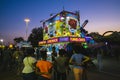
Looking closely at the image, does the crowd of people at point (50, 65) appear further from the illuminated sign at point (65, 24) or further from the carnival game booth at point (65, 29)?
the illuminated sign at point (65, 24)

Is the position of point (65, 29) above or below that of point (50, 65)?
above

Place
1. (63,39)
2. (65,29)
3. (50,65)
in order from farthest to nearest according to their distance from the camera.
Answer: (65,29) < (63,39) < (50,65)

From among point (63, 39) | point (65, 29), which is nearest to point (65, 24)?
point (65, 29)

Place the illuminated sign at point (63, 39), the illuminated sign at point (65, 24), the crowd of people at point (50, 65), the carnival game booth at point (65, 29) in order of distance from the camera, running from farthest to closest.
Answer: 1. the illuminated sign at point (65, 24)
2. the carnival game booth at point (65, 29)
3. the illuminated sign at point (63, 39)
4. the crowd of people at point (50, 65)

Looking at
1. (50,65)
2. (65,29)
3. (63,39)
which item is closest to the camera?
(50,65)

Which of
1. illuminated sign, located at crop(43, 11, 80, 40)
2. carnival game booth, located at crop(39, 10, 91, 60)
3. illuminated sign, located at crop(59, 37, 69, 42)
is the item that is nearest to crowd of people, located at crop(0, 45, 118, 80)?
illuminated sign, located at crop(59, 37, 69, 42)

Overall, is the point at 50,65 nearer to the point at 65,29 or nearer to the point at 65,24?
Answer: the point at 65,29

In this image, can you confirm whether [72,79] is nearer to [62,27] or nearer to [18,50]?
[18,50]

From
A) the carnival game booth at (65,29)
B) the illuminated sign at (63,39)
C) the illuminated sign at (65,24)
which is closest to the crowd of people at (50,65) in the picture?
the illuminated sign at (63,39)

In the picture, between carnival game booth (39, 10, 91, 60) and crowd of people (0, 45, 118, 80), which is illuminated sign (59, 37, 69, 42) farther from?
crowd of people (0, 45, 118, 80)

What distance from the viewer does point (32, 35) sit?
83125 millimetres

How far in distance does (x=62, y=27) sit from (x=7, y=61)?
2384 cm

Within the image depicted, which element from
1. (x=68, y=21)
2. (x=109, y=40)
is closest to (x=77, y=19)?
(x=68, y=21)

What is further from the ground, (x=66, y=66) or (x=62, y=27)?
(x=62, y=27)
